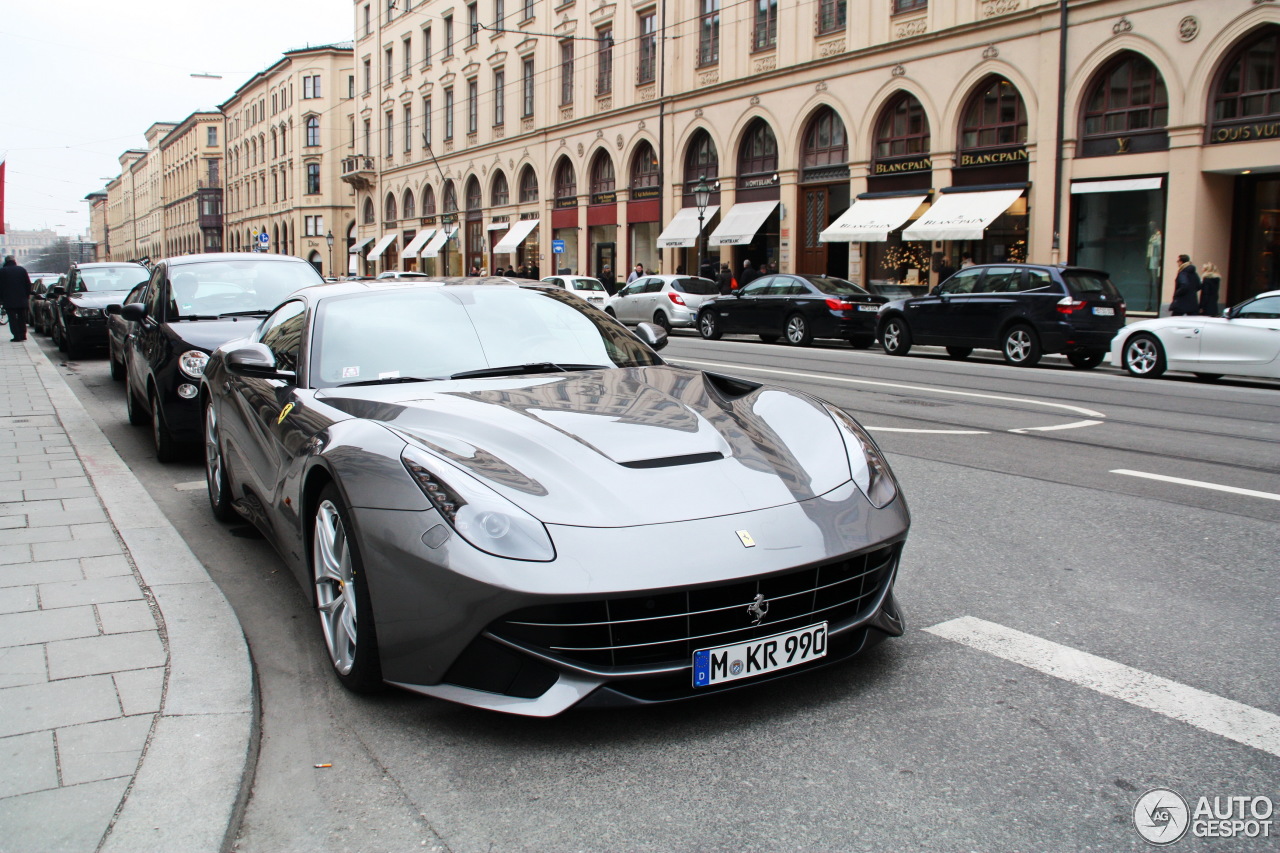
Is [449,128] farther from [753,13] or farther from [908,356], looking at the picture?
[908,356]

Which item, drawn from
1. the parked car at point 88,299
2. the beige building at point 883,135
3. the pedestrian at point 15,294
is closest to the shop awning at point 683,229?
the beige building at point 883,135

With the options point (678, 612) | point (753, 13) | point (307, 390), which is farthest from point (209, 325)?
point (753, 13)

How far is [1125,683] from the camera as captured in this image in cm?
338

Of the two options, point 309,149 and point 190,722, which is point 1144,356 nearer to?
point 190,722

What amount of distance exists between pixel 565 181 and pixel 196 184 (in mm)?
78639

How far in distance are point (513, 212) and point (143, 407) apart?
4184 cm

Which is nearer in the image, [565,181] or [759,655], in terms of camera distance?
[759,655]

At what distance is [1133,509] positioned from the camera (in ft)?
19.8

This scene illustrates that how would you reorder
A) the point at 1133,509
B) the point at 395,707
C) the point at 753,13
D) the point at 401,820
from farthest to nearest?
the point at 753,13
the point at 1133,509
the point at 395,707
the point at 401,820

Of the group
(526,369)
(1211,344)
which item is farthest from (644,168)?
(526,369)

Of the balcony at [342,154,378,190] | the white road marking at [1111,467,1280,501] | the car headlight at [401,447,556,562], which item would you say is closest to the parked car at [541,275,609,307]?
the white road marking at [1111,467,1280,501]

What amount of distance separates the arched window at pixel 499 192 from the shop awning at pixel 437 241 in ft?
14.7

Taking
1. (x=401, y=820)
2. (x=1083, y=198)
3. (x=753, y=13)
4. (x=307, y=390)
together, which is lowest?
(x=401, y=820)

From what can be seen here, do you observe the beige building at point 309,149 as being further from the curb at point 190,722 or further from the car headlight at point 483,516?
the car headlight at point 483,516
